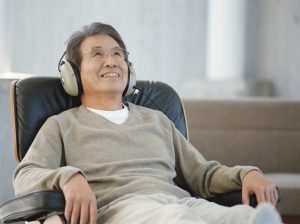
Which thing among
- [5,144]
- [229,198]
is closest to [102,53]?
[229,198]

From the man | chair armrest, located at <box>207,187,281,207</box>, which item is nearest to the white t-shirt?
the man

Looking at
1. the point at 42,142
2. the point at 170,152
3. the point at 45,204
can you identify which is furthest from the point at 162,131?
the point at 45,204

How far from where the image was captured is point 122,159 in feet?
6.08

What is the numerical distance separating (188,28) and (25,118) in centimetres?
319

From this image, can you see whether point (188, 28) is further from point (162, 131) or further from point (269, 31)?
point (162, 131)

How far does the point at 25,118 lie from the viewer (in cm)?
192

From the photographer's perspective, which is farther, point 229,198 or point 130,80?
point 130,80

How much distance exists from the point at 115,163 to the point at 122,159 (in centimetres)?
4

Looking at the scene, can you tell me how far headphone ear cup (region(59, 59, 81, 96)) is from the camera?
77.6 inches

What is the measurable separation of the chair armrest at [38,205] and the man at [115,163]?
0.08 feet

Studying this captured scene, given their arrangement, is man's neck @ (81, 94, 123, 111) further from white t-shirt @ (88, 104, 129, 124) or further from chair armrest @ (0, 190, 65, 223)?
chair armrest @ (0, 190, 65, 223)

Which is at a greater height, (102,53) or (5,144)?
(102,53)

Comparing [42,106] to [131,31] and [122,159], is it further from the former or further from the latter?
[131,31]

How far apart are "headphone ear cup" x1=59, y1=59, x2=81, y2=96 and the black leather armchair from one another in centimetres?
8
